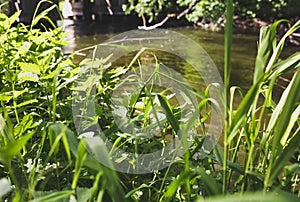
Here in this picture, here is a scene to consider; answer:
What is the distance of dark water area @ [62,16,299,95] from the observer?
5754 mm

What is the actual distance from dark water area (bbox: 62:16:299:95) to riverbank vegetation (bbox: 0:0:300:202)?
389cm

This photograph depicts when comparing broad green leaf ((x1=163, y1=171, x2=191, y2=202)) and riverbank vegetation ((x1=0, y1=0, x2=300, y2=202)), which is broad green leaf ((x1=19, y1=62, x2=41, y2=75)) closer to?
riverbank vegetation ((x1=0, y1=0, x2=300, y2=202))

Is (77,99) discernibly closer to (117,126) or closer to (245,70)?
(117,126)

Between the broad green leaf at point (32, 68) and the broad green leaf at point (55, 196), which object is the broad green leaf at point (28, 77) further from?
the broad green leaf at point (55, 196)

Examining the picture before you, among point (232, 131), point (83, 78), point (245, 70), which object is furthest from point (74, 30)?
point (232, 131)

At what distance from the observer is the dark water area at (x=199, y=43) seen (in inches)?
227

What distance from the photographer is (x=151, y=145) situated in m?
0.78

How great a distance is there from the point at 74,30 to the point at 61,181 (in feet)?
30.0

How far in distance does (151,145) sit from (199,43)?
7448mm

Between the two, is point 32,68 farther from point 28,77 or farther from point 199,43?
point 199,43

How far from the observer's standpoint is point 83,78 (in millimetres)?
1031

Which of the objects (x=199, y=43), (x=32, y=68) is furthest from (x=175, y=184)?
(x=199, y=43)

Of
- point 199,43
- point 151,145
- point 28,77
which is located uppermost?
point 28,77

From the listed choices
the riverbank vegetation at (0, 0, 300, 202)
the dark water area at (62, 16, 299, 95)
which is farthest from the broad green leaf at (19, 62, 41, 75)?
the dark water area at (62, 16, 299, 95)
